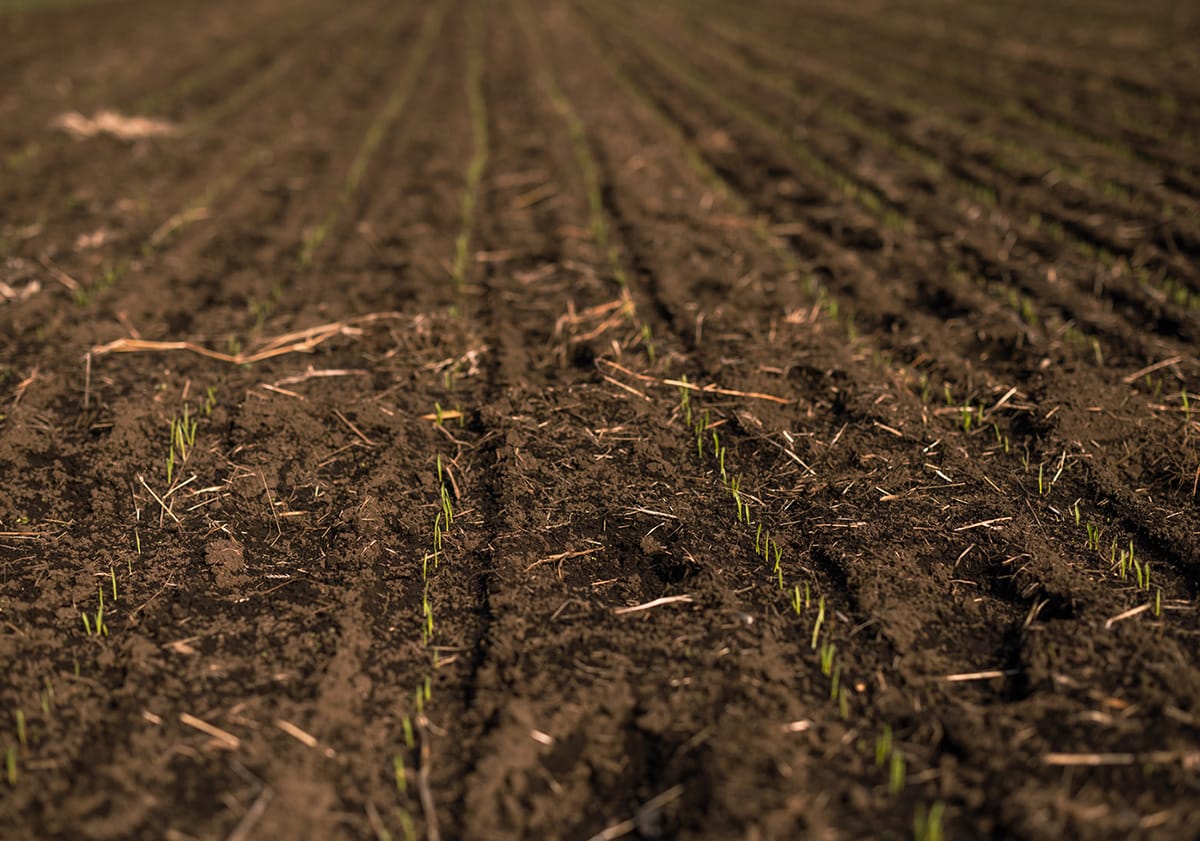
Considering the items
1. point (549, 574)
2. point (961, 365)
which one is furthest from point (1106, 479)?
point (549, 574)

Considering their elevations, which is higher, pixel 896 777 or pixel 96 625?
pixel 96 625

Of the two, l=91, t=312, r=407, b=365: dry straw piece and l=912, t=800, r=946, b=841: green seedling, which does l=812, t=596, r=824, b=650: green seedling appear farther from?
l=91, t=312, r=407, b=365: dry straw piece

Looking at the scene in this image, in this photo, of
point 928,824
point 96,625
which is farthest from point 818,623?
point 96,625

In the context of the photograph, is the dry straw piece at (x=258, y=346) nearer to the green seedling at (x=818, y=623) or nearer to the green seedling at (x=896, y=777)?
the green seedling at (x=818, y=623)

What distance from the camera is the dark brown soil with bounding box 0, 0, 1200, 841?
7.84ft

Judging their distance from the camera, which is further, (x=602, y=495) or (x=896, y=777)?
(x=602, y=495)

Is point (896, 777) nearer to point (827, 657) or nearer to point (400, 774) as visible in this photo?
point (827, 657)

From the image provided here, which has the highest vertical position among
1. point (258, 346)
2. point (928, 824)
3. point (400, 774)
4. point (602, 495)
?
point (258, 346)

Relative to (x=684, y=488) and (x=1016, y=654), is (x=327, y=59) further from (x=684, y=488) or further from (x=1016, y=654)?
(x=1016, y=654)

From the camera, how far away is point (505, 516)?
3.39 m

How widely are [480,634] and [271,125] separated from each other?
26.0ft

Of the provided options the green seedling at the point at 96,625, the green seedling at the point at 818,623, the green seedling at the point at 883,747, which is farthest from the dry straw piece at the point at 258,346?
the green seedling at the point at 883,747

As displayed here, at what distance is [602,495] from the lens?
11.6 ft

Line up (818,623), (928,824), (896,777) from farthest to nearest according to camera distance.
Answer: (818,623), (896,777), (928,824)
